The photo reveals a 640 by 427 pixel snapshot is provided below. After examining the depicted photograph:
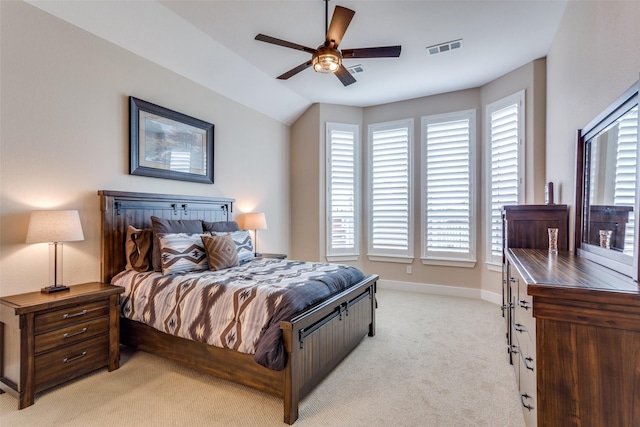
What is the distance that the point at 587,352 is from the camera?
114 centimetres

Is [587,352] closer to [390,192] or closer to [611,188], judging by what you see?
[611,188]

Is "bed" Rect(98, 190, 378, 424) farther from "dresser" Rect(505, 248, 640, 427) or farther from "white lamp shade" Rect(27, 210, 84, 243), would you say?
"dresser" Rect(505, 248, 640, 427)

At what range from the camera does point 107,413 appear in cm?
202

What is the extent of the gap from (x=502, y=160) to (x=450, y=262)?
1680 mm

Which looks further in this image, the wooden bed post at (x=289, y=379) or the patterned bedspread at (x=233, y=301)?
the patterned bedspread at (x=233, y=301)

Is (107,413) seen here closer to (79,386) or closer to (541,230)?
(79,386)

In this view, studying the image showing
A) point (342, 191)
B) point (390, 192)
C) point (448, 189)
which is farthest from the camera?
point (342, 191)

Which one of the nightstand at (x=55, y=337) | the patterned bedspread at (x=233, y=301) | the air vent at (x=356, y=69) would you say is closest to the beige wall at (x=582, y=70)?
the air vent at (x=356, y=69)

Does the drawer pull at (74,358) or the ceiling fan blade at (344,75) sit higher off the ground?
the ceiling fan blade at (344,75)

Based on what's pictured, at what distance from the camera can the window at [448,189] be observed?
4.72m

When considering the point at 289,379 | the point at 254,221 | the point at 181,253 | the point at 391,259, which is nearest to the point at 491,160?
the point at 391,259

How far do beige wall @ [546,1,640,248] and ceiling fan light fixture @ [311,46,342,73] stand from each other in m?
1.72

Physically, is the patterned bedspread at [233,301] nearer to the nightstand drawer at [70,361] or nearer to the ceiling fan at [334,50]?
the nightstand drawer at [70,361]

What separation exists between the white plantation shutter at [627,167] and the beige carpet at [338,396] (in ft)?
4.46
